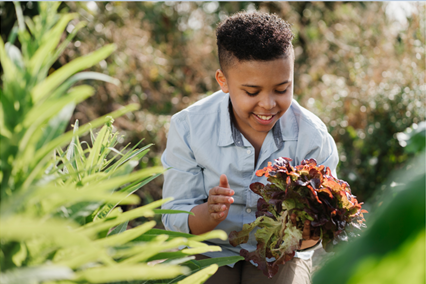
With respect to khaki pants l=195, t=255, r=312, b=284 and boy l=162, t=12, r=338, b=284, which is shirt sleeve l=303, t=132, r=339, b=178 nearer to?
boy l=162, t=12, r=338, b=284

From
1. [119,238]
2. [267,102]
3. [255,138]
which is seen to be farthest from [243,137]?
[119,238]

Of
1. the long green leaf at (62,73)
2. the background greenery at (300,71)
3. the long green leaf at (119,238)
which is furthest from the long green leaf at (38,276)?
the background greenery at (300,71)

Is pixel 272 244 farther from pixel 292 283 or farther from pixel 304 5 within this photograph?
pixel 304 5

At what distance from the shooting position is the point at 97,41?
3.77m

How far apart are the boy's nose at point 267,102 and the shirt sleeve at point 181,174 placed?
0.47 m

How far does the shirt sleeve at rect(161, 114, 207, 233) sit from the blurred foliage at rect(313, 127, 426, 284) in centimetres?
151

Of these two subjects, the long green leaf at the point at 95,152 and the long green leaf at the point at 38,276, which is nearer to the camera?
the long green leaf at the point at 38,276

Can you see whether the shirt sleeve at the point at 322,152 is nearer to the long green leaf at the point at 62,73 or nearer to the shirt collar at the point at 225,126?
the shirt collar at the point at 225,126

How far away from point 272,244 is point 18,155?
881 millimetres

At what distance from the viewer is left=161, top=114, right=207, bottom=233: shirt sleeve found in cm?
177

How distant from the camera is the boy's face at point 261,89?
1595mm

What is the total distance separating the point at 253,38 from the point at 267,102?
0.31 meters

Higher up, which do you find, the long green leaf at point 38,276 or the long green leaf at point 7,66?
the long green leaf at point 7,66

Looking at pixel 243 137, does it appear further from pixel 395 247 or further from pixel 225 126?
pixel 395 247
